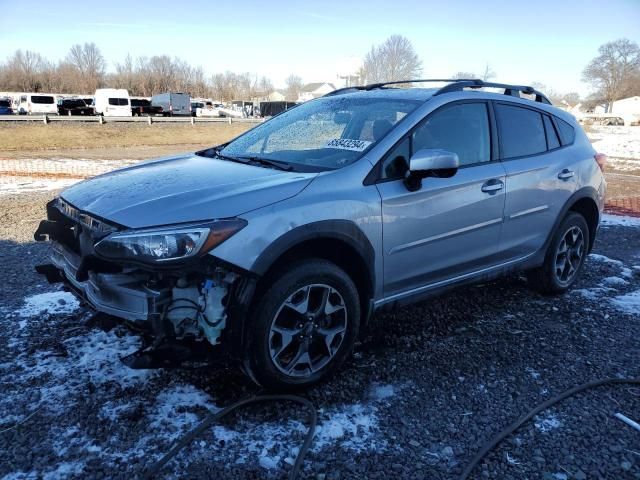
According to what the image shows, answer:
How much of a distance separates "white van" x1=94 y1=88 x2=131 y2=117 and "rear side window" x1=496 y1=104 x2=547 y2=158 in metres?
45.9

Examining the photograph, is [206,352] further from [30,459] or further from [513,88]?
[513,88]

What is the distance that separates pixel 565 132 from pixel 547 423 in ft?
9.38

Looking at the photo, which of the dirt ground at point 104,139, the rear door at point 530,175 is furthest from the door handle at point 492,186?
the dirt ground at point 104,139

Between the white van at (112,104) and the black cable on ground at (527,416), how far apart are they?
47.3 metres

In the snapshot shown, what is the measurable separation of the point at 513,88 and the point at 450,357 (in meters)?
2.36

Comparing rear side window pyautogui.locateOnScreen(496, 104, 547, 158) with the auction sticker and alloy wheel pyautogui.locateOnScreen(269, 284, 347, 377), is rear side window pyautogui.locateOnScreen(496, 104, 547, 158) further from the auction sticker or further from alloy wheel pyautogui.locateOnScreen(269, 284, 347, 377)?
alloy wheel pyautogui.locateOnScreen(269, 284, 347, 377)

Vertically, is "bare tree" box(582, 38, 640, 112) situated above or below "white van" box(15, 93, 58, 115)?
above

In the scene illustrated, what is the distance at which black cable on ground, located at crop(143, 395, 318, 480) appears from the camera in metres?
2.48

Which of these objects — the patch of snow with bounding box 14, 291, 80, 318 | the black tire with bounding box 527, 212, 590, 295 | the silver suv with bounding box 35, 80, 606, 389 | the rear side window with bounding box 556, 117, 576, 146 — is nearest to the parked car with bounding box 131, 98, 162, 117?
the patch of snow with bounding box 14, 291, 80, 318

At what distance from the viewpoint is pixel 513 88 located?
4461mm

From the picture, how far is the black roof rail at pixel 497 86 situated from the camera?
394 cm

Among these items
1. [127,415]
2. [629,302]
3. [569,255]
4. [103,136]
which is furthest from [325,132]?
[103,136]

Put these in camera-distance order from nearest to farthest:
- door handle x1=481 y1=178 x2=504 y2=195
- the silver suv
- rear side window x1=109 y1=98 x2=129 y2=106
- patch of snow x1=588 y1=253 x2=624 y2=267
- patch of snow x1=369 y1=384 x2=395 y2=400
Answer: the silver suv → patch of snow x1=369 y1=384 x2=395 y2=400 → door handle x1=481 y1=178 x2=504 y2=195 → patch of snow x1=588 y1=253 x2=624 y2=267 → rear side window x1=109 y1=98 x2=129 y2=106

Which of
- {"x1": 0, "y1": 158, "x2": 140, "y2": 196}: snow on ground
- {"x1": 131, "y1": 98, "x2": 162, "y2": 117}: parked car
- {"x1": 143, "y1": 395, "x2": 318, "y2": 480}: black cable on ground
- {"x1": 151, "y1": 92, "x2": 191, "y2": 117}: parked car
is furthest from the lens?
{"x1": 151, "y1": 92, "x2": 191, "y2": 117}: parked car
